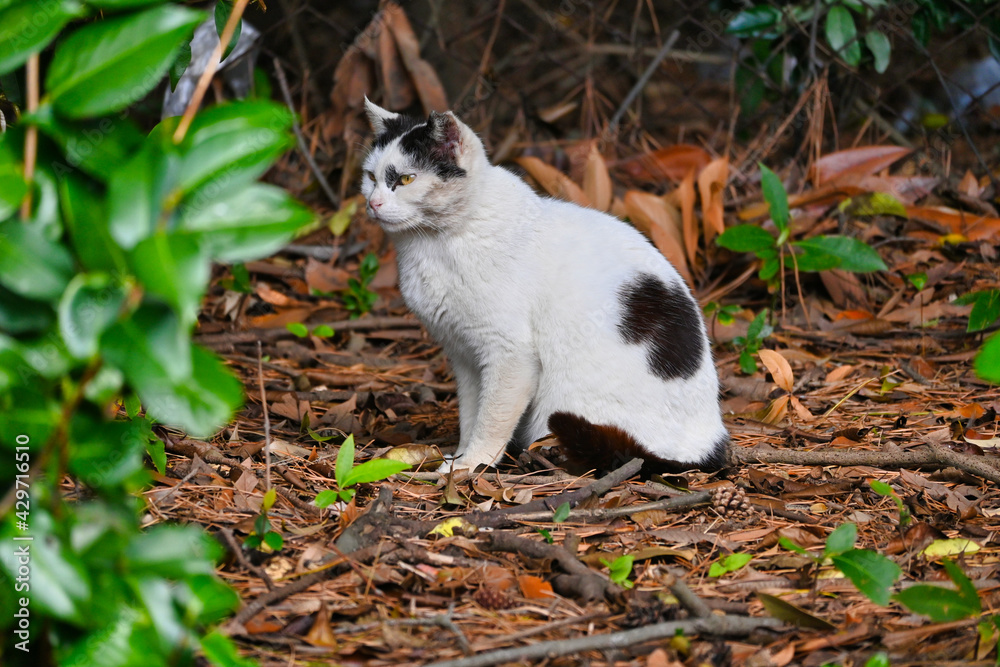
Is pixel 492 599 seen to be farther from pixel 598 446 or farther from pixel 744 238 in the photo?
pixel 744 238

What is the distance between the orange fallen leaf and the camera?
67.9 inches

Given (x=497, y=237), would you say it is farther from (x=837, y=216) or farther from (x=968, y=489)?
(x=837, y=216)

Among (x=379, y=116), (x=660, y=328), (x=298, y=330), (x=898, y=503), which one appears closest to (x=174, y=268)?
(x=898, y=503)

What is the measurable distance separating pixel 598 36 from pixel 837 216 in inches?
94.5

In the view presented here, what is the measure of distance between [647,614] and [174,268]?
113 cm

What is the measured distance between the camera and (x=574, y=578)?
1.75 metres

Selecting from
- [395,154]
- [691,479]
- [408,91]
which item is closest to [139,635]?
[691,479]

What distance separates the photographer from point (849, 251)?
3.41 metres

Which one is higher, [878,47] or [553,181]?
[878,47]

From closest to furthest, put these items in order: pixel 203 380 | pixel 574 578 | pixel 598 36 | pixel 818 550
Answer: pixel 203 380
pixel 574 578
pixel 818 550
pixel 598 36

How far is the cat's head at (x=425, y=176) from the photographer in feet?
8.81

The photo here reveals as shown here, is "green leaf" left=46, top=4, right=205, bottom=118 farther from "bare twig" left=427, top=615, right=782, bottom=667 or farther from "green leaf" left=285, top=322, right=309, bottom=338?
"green leaf" left=285, top=322, right=309, bottom=338

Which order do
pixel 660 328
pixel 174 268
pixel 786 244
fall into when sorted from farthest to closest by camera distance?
pixel 786 244
pixel 660 328
pixel 174 268

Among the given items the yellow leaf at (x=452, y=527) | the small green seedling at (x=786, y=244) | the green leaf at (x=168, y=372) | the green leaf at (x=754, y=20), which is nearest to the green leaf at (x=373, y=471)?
the yellow leaf at (x=452, y=527)
